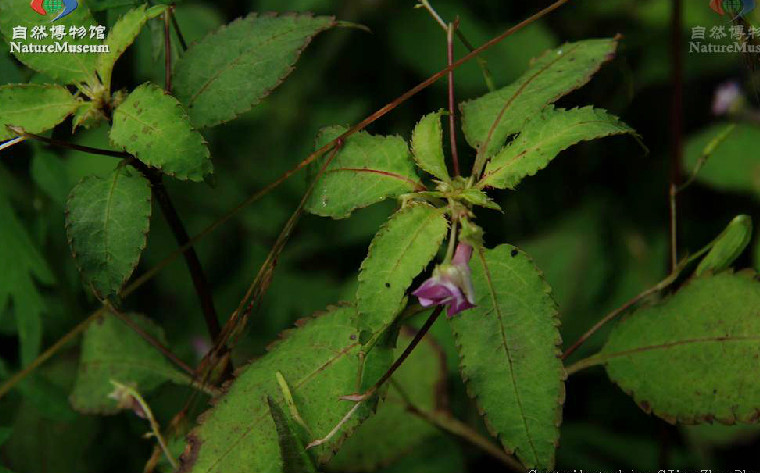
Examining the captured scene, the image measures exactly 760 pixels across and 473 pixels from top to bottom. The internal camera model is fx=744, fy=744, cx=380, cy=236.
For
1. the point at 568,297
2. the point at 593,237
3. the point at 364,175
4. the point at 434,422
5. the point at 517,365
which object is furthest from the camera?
the point at 593,237

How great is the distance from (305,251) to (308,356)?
3.27 feet

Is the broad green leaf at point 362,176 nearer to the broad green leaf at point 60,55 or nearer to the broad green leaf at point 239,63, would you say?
the broad green leaf at point 239,63

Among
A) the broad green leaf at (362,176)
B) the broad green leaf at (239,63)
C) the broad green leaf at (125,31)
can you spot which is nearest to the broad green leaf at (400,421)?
the broad green leaf at (362,176)

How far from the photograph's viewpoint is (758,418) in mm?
914

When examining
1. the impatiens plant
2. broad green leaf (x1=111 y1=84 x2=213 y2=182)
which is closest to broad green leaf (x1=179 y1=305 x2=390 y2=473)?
the impatiens plant

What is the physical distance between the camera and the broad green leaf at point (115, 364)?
1188 millimetres

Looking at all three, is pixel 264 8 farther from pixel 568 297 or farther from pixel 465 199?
pixel 465 199

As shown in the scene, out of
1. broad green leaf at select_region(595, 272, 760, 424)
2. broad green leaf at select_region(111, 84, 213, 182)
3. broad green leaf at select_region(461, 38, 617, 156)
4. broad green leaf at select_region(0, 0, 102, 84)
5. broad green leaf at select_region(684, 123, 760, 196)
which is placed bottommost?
broad green leaf at select_region(684, 123, 760, 196)

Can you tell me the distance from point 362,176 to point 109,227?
1.01 feet

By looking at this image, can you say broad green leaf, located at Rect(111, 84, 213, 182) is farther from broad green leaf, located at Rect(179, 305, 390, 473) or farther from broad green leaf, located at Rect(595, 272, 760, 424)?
broad green leaf, located at Rect(595, 272, 760, 424)

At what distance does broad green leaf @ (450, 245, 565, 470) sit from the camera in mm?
812

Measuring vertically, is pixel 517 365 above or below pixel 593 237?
above

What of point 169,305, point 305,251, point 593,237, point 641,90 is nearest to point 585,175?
point 593,237

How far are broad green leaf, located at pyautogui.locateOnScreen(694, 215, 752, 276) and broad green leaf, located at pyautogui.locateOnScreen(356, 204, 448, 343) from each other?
0.42 metres
